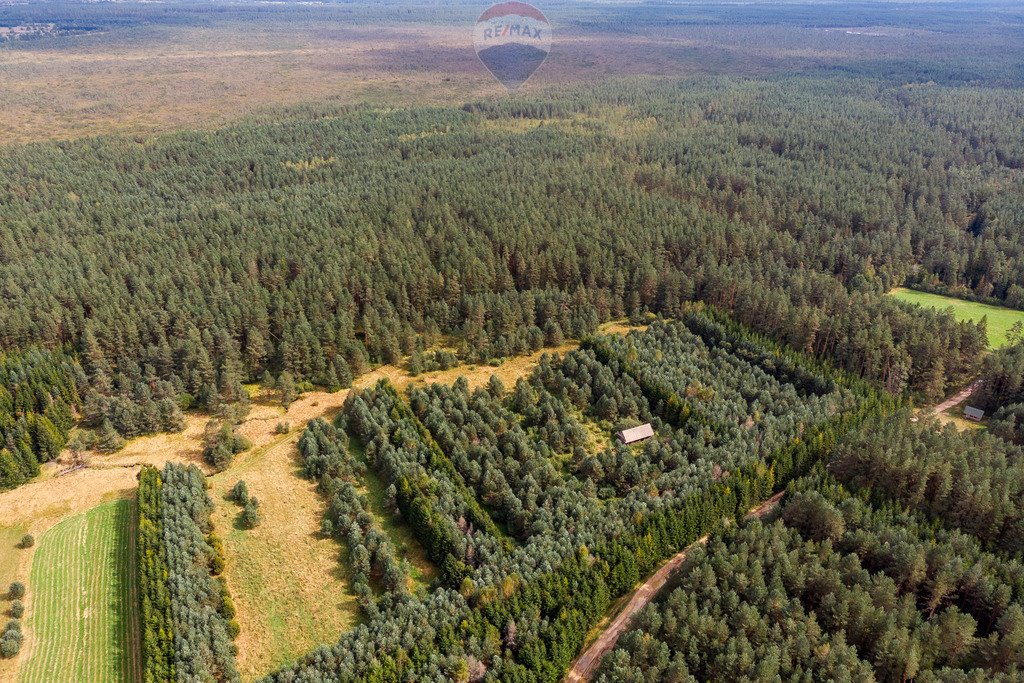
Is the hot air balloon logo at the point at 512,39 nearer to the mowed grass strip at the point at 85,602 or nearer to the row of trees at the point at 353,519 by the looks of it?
the row of trees at the point at 353,519

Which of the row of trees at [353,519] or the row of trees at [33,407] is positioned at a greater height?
the row of trees at [33,407]

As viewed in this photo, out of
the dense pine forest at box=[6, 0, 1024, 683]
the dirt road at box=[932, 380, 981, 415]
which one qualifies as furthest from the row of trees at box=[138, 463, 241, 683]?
the dirt road at box=[932, 380, 981, 415]

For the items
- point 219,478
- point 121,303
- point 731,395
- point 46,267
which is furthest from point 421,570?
point 46,267

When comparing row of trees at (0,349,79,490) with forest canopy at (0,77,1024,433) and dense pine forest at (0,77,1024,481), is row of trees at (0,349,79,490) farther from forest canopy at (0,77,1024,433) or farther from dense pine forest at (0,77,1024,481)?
forest canopy at (0,77,1024,433)

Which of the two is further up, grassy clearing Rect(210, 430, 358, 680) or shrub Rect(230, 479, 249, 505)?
shrub Rect(230, 479, 249, 505)

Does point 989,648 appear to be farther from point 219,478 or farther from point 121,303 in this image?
point 121,303

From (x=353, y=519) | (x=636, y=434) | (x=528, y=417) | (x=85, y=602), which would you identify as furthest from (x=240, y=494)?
(x=636, y=434)

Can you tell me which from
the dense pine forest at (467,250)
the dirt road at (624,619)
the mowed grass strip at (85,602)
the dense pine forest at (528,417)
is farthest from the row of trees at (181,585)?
the dirt road at (624,619)
